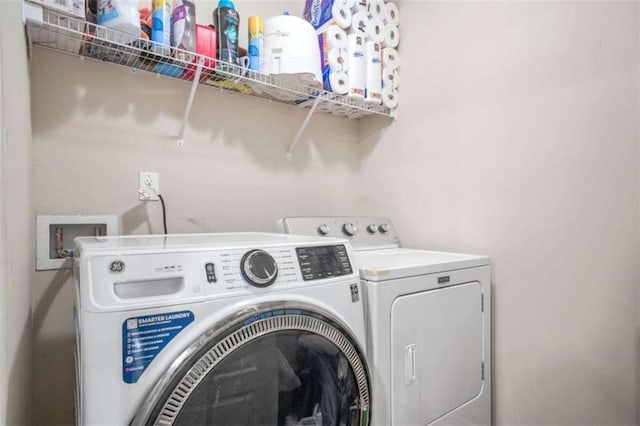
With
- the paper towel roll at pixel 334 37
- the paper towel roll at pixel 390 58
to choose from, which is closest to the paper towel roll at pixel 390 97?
the paper towel roll at pixel 390 58

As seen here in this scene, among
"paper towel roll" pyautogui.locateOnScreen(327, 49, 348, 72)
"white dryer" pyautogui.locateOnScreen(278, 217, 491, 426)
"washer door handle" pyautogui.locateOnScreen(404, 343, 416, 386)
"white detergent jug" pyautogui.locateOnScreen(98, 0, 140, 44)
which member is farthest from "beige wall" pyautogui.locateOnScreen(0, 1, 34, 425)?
"paper towel roll" pyautogui.locateOnScreen(327, 49, 348, 72)

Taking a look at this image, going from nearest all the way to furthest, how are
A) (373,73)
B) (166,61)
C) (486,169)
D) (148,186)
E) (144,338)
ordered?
(144,338) < (166,61) < (148,186) < (486,169) < (373,73)

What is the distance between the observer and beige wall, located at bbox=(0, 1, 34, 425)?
2.26ft

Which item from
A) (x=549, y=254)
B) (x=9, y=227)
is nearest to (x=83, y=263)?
(x=9, y=227)

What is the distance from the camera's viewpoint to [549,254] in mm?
1462

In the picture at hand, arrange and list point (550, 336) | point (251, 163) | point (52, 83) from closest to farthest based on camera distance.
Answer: point (52, 83) < point (550, 336) < point (251, 163)

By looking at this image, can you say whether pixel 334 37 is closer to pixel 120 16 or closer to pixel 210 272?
pixel 120 16

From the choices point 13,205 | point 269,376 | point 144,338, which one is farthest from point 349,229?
point 13,205

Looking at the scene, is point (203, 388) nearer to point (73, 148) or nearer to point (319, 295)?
point (319, 295)

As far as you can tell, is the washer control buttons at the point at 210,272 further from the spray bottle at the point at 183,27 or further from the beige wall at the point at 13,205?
the spray bottle at the point at 183,27

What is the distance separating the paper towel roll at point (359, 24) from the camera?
1804 mm

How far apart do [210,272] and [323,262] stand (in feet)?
1.06

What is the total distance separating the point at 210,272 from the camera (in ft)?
2.70

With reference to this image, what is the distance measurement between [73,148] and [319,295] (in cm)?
110
